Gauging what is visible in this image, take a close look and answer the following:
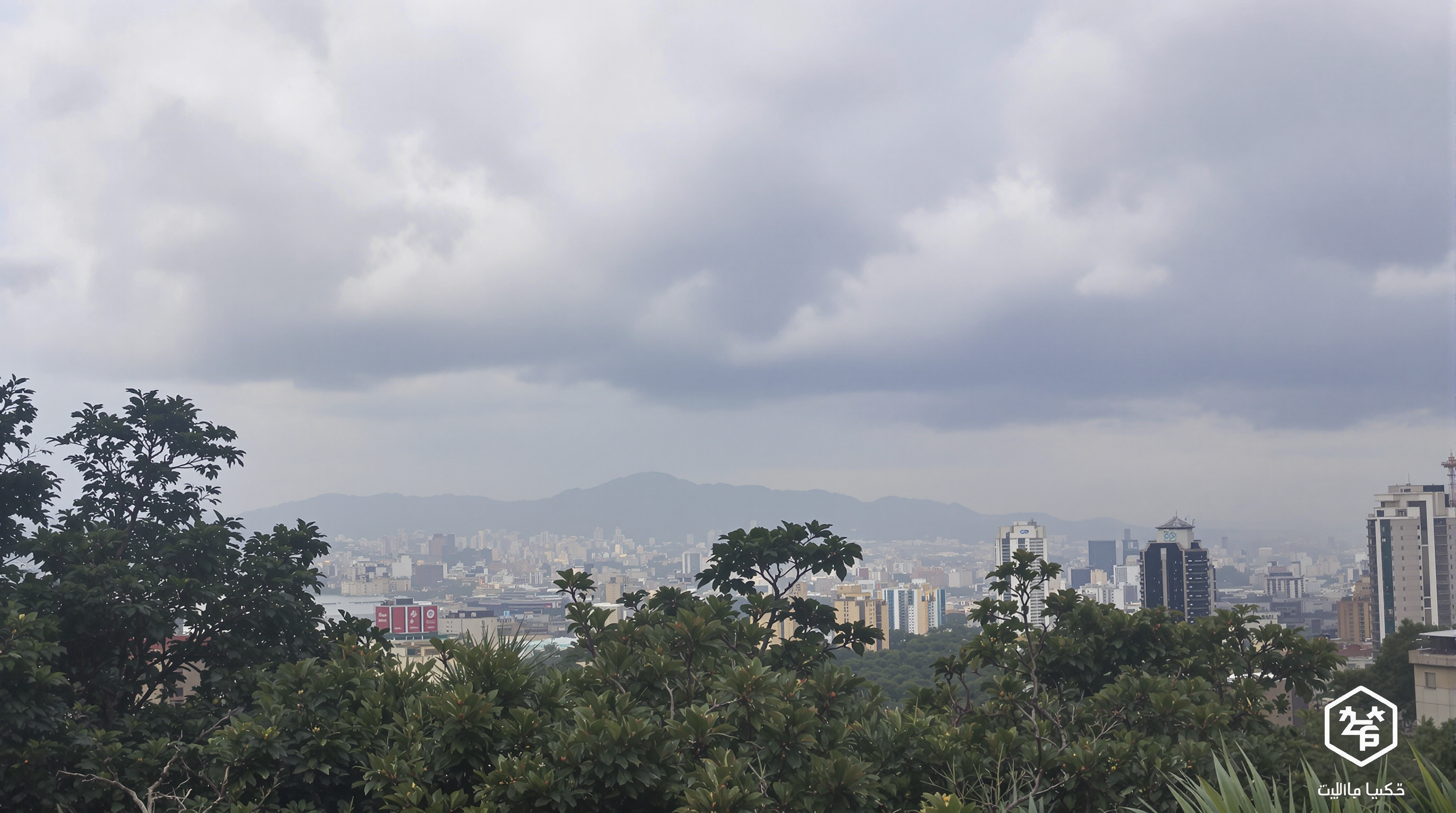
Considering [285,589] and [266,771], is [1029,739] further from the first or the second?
[285,589]

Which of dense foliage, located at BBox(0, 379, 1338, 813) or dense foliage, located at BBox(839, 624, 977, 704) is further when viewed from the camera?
dense foliage, located at BBox(839, 624, 977, 704)

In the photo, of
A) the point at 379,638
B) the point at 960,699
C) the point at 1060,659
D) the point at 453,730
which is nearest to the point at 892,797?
the point at 960,699

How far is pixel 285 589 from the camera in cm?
749

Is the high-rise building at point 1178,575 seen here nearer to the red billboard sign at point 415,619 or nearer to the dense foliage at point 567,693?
the red billboard sign at point 415,619

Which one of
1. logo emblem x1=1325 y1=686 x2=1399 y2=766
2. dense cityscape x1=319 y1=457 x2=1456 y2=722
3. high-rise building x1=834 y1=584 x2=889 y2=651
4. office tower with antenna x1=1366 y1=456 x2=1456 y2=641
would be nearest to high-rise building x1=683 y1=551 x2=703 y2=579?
dense cityscape x1=319 y1=457 x2=1456 y2=722

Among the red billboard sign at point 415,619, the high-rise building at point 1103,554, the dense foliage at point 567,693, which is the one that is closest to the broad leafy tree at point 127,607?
the dense foliage at point 567,693

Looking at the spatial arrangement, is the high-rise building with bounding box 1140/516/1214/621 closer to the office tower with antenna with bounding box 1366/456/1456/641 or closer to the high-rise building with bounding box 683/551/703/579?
the office tower with antenna with bounding box 1366/456/1456/641

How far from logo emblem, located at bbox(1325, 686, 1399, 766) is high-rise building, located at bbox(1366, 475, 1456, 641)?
233 feet

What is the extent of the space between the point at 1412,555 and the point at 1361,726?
253 feet

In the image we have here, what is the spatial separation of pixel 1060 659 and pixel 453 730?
477 cm

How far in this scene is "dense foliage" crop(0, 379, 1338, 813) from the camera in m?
4.28

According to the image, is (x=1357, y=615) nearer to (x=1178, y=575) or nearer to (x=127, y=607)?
(x=1178, y=575)

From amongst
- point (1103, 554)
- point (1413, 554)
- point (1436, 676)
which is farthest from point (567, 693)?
point (1103, 554)

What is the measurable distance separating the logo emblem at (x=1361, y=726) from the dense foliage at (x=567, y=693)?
0.79ft
